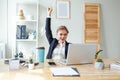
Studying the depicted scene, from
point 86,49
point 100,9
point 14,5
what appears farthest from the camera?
point 100,9

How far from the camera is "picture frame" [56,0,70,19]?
4355mm

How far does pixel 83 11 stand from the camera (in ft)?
14.6

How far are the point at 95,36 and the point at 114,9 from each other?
0.79 m

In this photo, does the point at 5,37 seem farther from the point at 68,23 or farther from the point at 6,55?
the point at 68,23

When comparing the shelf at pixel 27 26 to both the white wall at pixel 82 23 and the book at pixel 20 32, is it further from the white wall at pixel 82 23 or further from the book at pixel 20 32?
the white wall at pixel 82 23

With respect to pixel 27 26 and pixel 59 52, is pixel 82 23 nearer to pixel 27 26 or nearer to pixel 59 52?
pixel 27 26

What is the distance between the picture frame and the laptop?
2085 mm

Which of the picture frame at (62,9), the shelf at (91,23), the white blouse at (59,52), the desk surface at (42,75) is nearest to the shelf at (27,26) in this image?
the picture frame at (62,9)

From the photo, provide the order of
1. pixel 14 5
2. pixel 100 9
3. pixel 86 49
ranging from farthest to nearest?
pixel 100 9 → pixel 14 5 → pixel 86 49

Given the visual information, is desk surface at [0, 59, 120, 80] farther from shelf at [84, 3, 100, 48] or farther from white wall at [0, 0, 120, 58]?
shelf at [84, 3, 100, 48]

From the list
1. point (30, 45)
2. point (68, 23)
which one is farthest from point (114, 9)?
point (30, 45)

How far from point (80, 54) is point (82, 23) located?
7.23 ft

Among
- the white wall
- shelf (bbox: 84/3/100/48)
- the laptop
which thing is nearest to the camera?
the laptop

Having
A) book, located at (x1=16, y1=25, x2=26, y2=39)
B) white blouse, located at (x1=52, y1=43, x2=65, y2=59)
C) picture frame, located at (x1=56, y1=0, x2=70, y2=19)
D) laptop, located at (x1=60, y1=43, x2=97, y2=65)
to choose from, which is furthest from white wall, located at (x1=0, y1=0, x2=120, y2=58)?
laptop, located at (x1=60, y1=43, x2=97, y2=65)
